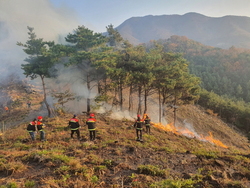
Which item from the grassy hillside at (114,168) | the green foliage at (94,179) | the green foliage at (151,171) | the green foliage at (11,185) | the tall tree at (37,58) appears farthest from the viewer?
the tall tree at (37,58)

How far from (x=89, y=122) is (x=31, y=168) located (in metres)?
4.32

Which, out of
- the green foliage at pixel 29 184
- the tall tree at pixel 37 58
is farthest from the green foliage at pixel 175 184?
→ the tall tree at pixel 37 58

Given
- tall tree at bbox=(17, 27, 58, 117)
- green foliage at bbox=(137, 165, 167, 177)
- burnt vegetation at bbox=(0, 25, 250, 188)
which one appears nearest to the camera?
burnt vegetation at bbox=(0, 25, 250, 188)

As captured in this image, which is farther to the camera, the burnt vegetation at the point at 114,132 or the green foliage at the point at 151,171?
the green foliage at the point at 151,171

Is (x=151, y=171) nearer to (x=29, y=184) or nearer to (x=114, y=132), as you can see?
(x=29, y=184)

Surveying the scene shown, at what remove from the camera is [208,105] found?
40.3 meters

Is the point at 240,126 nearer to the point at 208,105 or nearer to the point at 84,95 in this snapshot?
the point at 208,105

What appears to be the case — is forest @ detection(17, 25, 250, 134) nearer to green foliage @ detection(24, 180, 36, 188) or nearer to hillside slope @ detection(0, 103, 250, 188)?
hillside slope @ detection(0, 103, 250, 188)

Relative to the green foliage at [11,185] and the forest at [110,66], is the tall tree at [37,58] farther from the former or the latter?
the green foliage at [11,185]

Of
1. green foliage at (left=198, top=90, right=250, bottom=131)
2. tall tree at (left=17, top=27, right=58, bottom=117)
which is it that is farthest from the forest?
green foliage at (left=198, top=90, right=250, bottom=131)

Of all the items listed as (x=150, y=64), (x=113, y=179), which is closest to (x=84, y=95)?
(x=150, y=64)

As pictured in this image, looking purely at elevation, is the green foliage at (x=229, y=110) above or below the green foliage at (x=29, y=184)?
below

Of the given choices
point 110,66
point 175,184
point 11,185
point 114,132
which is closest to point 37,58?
point 110,66

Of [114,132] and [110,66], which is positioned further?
[110,66]
